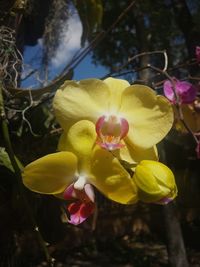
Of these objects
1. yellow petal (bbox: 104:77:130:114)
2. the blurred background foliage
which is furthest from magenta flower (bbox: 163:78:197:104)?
yellow petal (bbox: 104:77:130:114)

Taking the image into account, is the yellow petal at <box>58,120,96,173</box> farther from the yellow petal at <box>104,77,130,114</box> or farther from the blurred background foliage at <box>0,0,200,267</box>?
the blurred background foliage at <box>0,0,200,267</box>

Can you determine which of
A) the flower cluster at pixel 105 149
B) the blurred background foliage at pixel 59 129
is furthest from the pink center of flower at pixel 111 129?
the blurred background foliage at pixel 59 129

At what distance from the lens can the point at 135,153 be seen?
27 centimetres

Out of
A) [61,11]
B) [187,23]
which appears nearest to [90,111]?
[61,11]

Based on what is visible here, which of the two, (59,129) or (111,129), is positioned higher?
(111,129)

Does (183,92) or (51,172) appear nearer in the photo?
(51,172)

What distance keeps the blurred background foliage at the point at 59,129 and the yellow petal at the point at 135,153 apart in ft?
0.46

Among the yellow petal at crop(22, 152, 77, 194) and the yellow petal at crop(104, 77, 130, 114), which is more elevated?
the yellow petal at crop(104, 77, 130, 114)

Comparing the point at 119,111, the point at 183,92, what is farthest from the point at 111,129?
the point at 183,92

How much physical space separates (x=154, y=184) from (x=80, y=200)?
0.16ft

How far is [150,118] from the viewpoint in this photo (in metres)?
0.27

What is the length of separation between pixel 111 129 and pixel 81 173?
0.11 feet

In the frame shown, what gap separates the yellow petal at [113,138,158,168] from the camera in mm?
262

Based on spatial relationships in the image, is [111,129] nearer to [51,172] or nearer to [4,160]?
[51,172]
